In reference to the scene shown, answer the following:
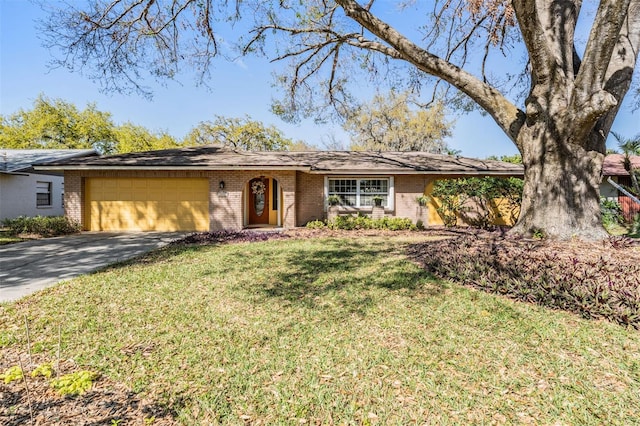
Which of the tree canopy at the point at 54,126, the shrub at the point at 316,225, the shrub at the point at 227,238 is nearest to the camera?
the shrub at the point at 227,238

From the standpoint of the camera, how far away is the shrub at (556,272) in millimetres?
3916

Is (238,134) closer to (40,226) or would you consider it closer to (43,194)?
(43,194)

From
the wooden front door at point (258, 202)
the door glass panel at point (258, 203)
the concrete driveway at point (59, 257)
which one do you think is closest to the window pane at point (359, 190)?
the wooden front door at point (258, 202)

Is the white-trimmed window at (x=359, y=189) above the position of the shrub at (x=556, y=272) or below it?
above

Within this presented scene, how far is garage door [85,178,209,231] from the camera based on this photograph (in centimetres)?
1276

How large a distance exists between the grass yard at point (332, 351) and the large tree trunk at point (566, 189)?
357 cm

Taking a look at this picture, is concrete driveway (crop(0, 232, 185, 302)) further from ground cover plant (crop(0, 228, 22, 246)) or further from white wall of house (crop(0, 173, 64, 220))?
white wall of house (crop(0, 173, 64, 220))

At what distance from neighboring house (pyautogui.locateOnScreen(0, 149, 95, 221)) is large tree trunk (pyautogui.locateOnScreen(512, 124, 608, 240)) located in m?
19.5

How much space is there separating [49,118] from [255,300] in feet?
118

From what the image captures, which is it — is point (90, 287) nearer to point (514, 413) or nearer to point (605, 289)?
point (514, 413)

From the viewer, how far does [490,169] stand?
532 inches

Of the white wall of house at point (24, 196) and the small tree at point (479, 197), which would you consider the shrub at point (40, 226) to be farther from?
the small tree at point (479, 197)

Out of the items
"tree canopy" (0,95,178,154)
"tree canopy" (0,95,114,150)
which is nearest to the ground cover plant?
"tree canopy" (0,95,114,150)

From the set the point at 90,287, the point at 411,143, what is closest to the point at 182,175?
the point at 90,287
